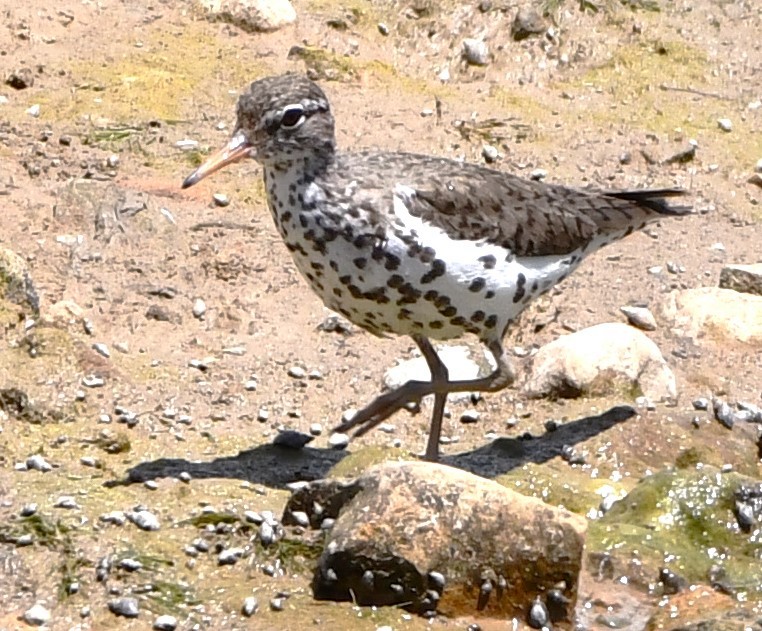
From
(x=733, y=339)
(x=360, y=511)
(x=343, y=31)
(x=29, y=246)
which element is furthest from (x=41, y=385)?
(x=343, y=31)

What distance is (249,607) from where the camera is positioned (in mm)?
7051

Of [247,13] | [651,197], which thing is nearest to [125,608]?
[651,197]

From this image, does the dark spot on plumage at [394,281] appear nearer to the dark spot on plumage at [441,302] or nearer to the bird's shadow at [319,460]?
the dark spot on plumage at [441,302]

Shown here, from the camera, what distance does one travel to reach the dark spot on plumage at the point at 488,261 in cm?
830

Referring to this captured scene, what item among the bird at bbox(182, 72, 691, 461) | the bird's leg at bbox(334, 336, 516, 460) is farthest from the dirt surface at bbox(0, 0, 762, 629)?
the bird at bbox(182, 72, 691, 461)

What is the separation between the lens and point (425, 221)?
8102 millimetres

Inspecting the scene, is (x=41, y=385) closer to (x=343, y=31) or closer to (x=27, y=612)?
(x=27, y=612)

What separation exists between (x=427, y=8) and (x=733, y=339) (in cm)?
438

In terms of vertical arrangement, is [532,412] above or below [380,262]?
below

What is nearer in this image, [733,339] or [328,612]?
[328,612]

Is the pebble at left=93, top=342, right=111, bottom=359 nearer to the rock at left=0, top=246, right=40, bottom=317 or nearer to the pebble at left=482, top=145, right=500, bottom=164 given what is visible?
the rock at left=0, top=246, right=40, bottom=317

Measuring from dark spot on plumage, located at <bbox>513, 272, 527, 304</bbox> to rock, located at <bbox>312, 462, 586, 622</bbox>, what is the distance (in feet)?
5.05

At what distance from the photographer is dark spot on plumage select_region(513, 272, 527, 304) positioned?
8.47m

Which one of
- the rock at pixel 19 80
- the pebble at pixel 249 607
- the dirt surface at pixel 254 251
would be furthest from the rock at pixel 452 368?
the rock at pixel 19 80
